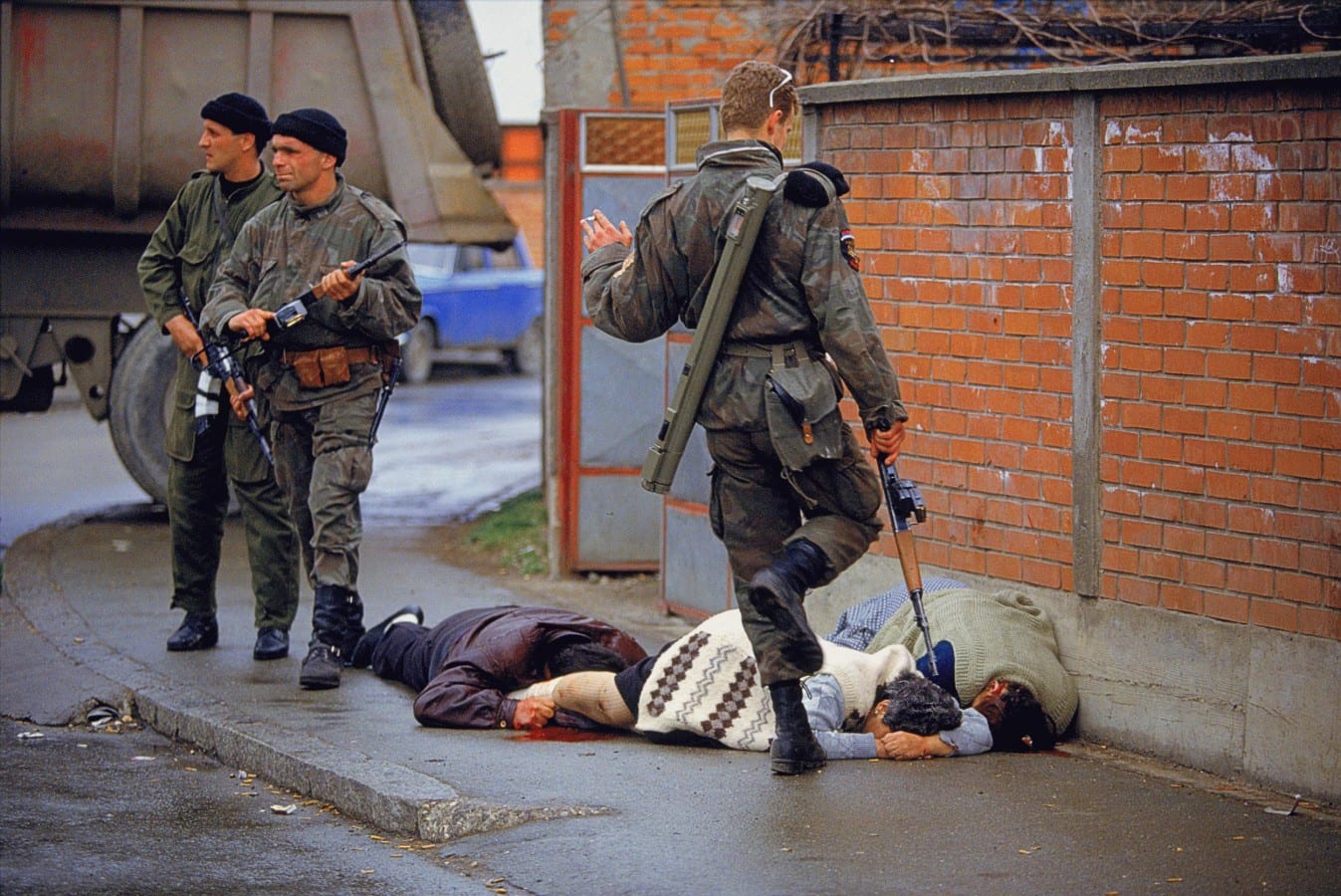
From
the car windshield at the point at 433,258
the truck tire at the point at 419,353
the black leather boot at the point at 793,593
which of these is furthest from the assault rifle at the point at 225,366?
the car windshield at the point at 433,258

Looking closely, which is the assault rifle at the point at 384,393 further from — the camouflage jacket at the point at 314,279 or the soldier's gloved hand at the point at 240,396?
the soldier's gloved hand at the point at 240,396

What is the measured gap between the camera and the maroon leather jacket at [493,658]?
5391 mm

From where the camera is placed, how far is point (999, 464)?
18.3ft

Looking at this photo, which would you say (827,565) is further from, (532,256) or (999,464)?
(532,256)

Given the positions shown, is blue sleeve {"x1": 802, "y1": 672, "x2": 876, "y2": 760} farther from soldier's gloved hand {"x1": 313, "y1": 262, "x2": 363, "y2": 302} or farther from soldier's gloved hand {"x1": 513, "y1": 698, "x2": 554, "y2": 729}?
soldier's gloved hand {"x1": 313, "y1": 262, "x2": 363, "y2": 302}

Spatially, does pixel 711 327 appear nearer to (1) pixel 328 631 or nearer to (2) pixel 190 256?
(1) pixel 328 631

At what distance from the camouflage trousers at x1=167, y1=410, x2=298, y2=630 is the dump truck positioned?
2458 mm

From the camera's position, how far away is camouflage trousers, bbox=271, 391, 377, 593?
6.00 m

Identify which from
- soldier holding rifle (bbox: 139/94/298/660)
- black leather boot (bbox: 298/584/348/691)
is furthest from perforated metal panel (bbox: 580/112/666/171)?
black leather boot (bbox: 298/584/348/691)

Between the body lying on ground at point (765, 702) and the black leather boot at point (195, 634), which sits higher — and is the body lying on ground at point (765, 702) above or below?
above

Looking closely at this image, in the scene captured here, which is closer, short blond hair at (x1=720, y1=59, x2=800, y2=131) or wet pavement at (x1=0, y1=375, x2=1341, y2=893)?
wet pavement at (x1=0, y1=375, x2=1341, y2=893)

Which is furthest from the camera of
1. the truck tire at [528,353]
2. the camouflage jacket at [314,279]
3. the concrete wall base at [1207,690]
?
the truck tire at [528,353]

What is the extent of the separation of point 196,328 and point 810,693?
273 cm

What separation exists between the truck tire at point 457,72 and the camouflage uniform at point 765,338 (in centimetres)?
513
